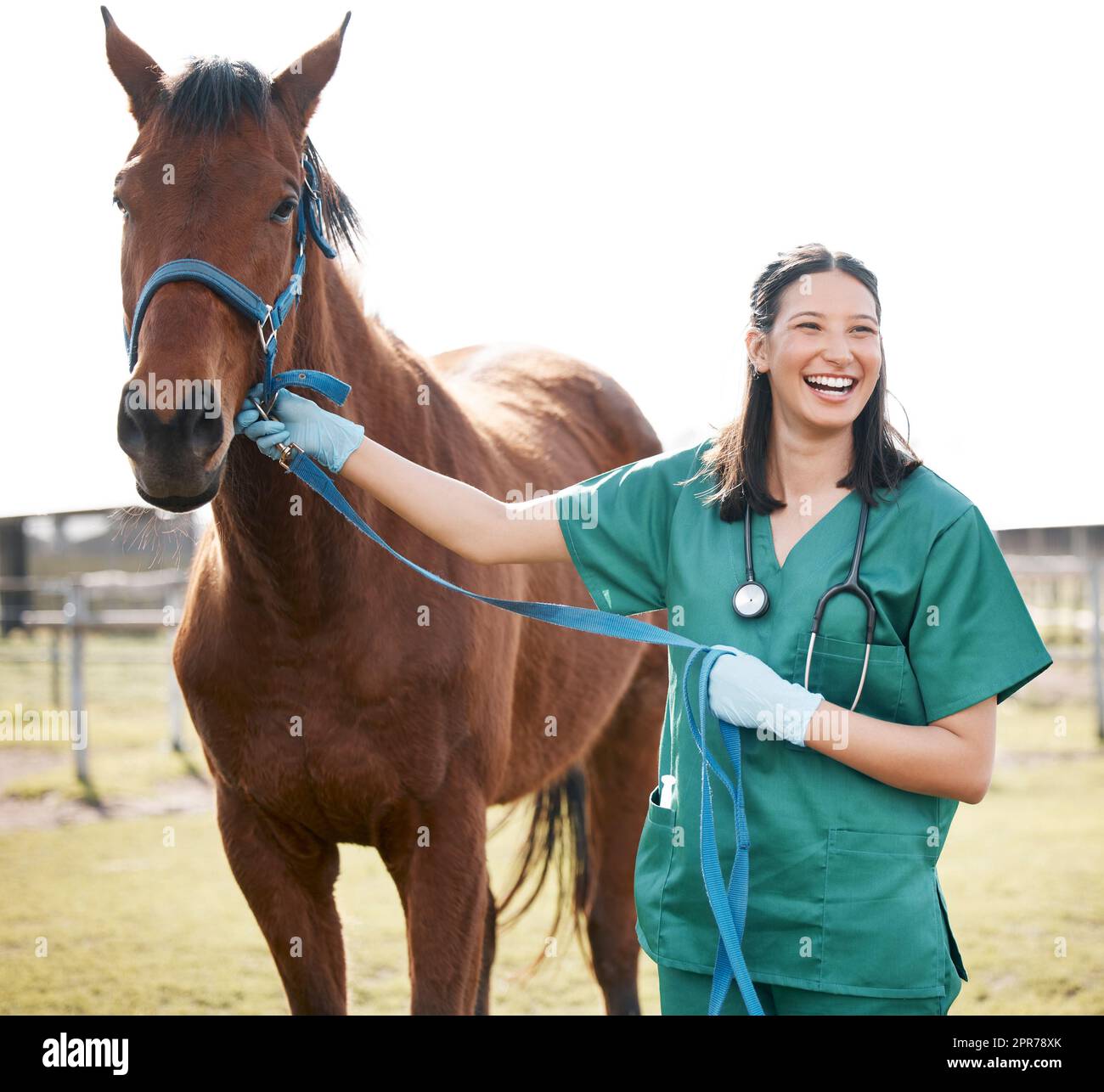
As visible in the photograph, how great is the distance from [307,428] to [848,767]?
116 cm

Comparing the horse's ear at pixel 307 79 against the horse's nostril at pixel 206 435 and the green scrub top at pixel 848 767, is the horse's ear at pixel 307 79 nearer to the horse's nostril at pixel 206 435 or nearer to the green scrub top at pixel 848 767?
the horse's nostril at pixel 206 435

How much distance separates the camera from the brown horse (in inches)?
74.6

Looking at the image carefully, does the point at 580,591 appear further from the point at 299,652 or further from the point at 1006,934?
the point at 1006,934

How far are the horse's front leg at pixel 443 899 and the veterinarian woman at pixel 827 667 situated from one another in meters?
0.58

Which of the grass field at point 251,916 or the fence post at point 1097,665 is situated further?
the fence post at point 1097,665

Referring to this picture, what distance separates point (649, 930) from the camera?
6.34 ft

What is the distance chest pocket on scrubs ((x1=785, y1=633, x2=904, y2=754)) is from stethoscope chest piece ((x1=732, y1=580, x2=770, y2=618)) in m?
0.09

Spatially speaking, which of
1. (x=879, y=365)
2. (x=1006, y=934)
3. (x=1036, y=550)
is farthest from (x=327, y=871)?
(x=1036, y=550)

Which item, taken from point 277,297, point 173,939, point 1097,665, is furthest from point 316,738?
point 1097,665

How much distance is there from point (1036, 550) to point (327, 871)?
2165 centimetres

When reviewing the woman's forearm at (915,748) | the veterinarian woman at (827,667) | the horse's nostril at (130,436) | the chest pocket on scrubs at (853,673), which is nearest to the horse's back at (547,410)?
the veterinarian woman at (827,667)

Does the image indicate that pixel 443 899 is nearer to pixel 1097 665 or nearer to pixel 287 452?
pixel 287 452

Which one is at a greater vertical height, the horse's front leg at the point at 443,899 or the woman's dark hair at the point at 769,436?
the woman's dark hair at the point at 769,436

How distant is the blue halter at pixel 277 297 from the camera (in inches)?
72.3
